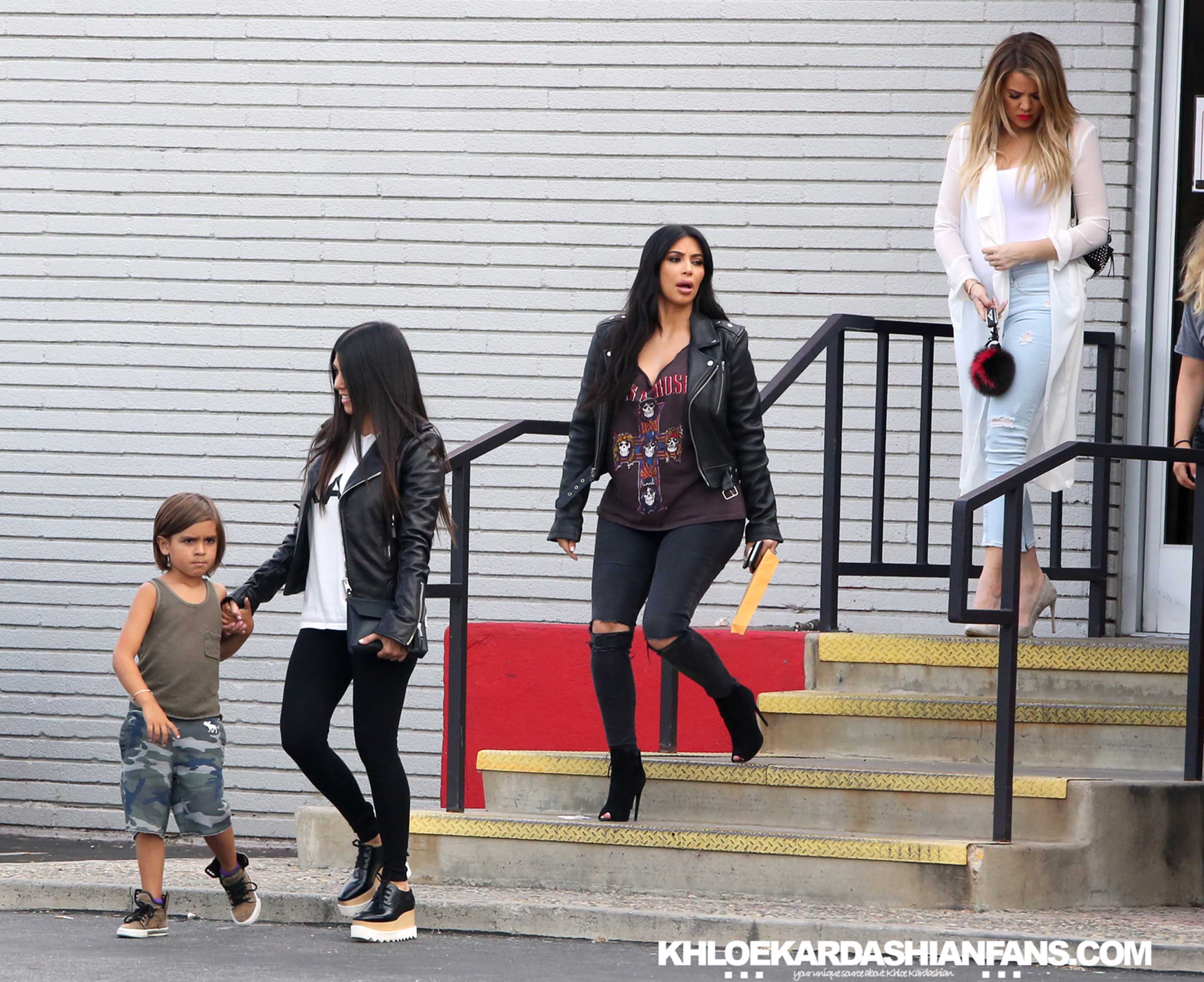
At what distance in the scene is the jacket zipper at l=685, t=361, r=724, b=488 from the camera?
17.0 ft

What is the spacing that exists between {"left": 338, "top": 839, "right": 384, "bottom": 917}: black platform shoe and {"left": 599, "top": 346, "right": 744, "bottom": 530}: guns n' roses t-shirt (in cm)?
119

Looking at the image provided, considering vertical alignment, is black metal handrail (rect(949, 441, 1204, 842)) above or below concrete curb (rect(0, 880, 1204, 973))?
above

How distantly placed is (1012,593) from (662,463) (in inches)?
41.1

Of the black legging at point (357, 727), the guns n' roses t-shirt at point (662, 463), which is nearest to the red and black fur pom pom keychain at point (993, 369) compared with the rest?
the guns n' roses t-shirt at point (662, 463)

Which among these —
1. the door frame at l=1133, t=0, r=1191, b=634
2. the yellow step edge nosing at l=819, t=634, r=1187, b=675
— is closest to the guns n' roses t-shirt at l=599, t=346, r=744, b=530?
the yellow step edge nosing at l=819, t=634, r=1187, b=675

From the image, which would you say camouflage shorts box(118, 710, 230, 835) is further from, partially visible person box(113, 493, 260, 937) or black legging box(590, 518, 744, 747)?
black legging box(590, 518, 744, 747)

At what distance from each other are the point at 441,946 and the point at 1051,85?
11.0 ft

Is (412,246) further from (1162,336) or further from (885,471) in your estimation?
(1162,336)

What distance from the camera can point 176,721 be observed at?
15.9 ft

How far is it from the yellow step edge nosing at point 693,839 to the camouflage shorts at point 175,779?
30.3 inches

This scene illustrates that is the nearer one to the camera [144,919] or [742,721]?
[144,919]

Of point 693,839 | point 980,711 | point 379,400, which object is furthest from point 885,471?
point 379,400

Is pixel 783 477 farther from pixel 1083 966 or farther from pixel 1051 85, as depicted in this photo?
pixel 1083 966

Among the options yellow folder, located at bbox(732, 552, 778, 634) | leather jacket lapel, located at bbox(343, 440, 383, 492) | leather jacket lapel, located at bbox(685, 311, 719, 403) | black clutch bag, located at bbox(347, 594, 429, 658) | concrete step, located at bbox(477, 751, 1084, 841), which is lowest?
concrete step, located at bbox(477, 751, 1084, 841)
